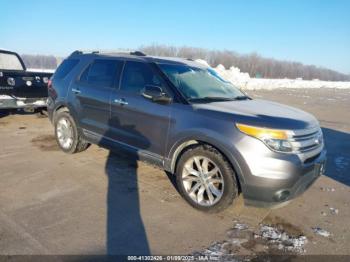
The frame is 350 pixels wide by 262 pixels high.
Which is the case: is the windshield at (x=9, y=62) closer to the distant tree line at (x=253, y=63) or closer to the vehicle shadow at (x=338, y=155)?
the vehicle shadow at (x=338, y=155)

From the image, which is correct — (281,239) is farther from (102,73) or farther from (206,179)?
(102,73)

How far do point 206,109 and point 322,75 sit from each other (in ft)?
520

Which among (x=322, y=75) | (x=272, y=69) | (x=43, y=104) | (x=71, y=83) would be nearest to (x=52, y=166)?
(x=71, y=83)

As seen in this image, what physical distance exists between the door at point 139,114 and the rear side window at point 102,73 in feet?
0.68

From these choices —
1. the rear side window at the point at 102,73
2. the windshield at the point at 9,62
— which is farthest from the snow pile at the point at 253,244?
the windshield at the point at 9,62

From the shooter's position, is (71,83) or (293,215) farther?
(71,83)

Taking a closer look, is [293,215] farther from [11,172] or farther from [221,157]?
[11,172]

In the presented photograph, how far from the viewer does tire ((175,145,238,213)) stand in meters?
3.72

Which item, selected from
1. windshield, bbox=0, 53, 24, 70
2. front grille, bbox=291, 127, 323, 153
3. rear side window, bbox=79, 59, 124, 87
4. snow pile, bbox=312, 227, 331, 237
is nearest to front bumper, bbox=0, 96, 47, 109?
windshield, bbox=0, 53, 24, 70

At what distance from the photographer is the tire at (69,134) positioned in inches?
225

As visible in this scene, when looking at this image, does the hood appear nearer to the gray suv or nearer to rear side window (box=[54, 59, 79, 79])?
the gray suv

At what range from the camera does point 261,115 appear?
146 inches

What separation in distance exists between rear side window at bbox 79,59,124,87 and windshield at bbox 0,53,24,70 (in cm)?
611

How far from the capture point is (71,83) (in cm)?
564
